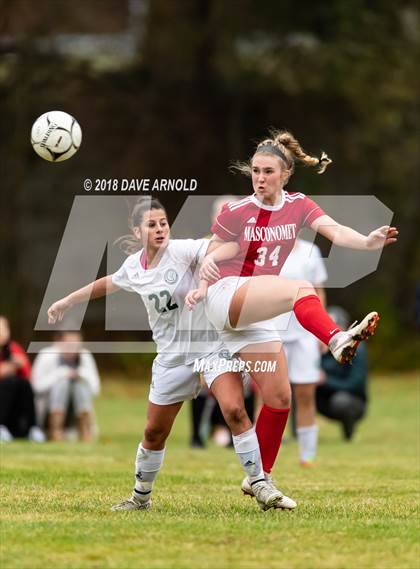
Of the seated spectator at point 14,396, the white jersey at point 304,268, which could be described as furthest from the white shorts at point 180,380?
the seated spectator at point 14,396

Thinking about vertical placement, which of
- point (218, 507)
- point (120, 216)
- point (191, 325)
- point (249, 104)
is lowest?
point (218, 507)

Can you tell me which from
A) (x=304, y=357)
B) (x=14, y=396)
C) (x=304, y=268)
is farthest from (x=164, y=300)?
(x=14, y=396)

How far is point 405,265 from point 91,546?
18.8 m

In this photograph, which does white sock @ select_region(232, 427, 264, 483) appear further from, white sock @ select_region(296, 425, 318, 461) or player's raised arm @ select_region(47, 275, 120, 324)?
white sock @ select_region(296, 425, 318, 461)

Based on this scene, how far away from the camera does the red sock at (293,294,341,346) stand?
617 cm

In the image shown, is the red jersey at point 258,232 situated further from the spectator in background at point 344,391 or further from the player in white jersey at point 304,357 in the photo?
the spectator in background at point 344,391

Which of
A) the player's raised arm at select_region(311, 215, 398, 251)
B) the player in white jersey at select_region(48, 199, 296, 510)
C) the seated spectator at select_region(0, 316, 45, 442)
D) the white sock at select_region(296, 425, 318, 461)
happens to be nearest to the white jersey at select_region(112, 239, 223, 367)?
the player in white jersey at select_region(48, 199, 296, 510)

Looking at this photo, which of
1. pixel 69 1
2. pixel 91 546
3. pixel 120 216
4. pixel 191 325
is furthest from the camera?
pixel 69 1

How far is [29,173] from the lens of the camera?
22.7 meters

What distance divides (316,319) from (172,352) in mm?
845

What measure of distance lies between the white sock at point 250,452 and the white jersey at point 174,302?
1.70 feet

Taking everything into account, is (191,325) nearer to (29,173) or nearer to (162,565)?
(162,565)

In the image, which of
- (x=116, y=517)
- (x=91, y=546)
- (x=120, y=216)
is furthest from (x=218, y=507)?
(x=120, y=216)

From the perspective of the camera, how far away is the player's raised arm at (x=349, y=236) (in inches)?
246
